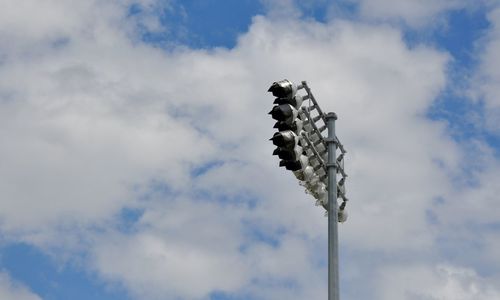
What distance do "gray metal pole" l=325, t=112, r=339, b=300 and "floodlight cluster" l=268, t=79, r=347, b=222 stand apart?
12cm

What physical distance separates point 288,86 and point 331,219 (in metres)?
2.62

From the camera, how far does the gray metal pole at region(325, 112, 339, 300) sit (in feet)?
50.0

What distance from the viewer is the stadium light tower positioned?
1447 centimetres

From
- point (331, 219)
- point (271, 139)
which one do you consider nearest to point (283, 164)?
point (271, 139)

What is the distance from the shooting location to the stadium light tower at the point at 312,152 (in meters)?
14.5

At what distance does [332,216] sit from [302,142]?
56.9 inches

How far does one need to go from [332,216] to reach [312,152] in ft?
3.83

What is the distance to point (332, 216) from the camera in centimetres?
1572

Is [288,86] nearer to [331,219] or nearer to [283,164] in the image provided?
[283,164]

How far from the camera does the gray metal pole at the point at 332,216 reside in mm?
15242

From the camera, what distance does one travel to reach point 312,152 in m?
15.9

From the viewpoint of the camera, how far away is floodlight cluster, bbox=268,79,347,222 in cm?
1443

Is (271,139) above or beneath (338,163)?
beneath

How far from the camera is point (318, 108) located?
16547 millimetres
